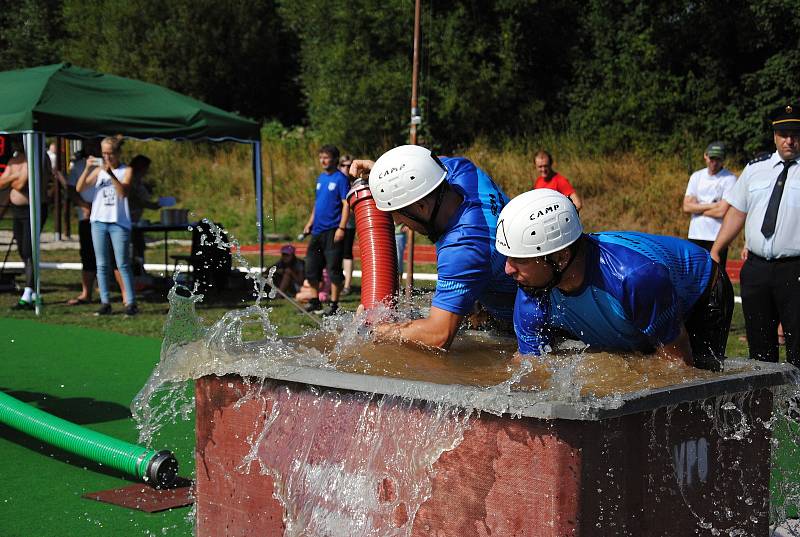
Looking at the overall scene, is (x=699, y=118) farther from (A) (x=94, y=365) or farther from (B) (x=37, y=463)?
(B) (x=37, y=463)

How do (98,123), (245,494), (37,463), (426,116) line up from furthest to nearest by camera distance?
(426,116)
(98,123)
(37,463)
(245,494)

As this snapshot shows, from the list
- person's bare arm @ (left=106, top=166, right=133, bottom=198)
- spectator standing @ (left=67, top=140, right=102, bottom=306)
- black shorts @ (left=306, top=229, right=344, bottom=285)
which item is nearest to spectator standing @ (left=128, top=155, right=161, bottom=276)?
spectator standing @ (left=67, top=140, right=102, bottom=306)

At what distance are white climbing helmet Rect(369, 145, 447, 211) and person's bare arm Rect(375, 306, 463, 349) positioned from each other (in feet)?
1.74

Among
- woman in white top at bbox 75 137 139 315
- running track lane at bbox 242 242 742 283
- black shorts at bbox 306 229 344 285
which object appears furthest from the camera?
running track lane at bbox 242 242 742 283

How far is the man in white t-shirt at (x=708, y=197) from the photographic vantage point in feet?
35.8

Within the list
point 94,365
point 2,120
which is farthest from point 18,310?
point 94,365

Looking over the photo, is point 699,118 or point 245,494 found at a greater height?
point 699,118

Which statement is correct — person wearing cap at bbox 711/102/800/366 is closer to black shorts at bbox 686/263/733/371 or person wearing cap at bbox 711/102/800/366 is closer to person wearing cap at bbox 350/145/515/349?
black shorts at bbox 686/263/733/371

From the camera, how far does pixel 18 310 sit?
1245 cm

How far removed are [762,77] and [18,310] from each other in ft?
75.3

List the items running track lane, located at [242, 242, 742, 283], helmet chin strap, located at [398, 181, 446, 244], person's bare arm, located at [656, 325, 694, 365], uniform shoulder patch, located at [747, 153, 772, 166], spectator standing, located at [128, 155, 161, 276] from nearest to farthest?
person's bare arm, located at [656, 325, 694, 365]
helmet chin strap, located at [398, 181, 446, 244]
uniform shoulder patch, located at [747, 153, 772, 166]
spectator standing, located at [128, 155, 161, 276]
running track lane, located at [242, 242, 742, 283]

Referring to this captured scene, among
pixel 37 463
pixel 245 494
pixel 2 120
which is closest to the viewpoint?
pixel 245 494

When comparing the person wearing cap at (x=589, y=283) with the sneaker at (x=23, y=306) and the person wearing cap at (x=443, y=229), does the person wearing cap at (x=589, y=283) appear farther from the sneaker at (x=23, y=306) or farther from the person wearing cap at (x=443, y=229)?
the sneaker at (x=23, y=306)

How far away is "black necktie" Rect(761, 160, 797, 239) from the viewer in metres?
6.68
